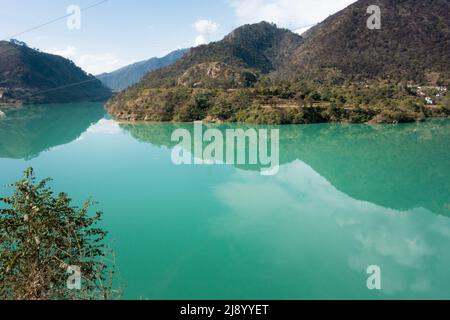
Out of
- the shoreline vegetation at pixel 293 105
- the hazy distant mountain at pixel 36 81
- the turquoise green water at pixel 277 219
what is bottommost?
the turquoise green water at pixel 277 219

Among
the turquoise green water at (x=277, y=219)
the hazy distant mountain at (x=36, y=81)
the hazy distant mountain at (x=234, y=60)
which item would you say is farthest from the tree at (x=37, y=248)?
the hazy distant mountain at (x=36, y=81)

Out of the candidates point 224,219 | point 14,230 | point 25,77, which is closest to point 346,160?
point 224,219

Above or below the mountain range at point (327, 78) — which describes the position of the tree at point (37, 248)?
below

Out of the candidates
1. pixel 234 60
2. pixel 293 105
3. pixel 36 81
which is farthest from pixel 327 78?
pixel 36 81

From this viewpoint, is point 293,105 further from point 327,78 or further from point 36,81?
point 36,81

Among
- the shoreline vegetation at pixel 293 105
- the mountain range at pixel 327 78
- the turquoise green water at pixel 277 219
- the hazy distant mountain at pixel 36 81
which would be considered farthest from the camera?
the hazy distant mountain at pixel 36 81

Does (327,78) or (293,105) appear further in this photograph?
(327,78)

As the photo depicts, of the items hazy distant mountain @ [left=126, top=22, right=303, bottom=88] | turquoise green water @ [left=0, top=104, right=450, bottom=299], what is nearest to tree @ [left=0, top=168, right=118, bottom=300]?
turquoise green water @ [left=0, top=104, right=450, bottom=299]

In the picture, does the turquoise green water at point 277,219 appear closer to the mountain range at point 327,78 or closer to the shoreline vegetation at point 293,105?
the shoreline vegetation at point 293,105
